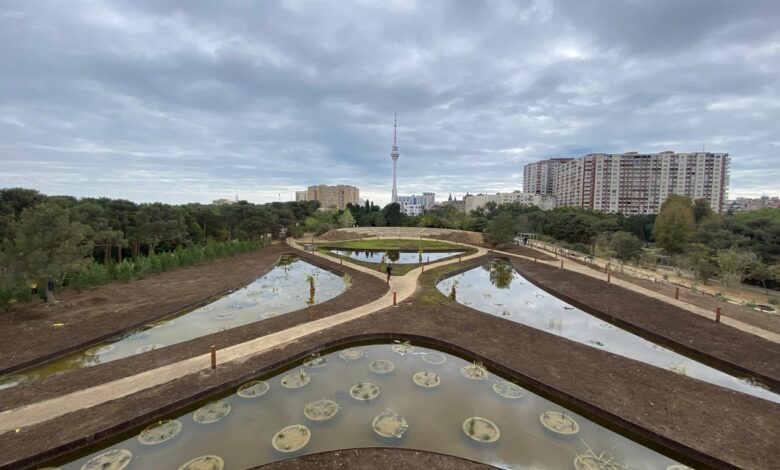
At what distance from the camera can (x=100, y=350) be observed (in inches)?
457

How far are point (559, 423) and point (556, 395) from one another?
108 centimetres

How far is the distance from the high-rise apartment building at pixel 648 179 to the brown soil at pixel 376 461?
97952 millimetres

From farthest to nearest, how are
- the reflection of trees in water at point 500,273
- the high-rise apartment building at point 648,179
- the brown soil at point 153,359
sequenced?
the high-rise apartment building at point 648,179
the reflection of trees in water at point 500,273
the brown soil at point 153,359

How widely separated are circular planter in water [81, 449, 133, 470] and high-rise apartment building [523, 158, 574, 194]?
13215 centimetres

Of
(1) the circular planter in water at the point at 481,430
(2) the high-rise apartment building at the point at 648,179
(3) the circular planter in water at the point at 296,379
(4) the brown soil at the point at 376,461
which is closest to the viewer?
(4) the brown soil at the point at 376,461

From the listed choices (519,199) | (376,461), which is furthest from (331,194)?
(376,461)

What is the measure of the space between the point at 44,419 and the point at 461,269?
74.8ft

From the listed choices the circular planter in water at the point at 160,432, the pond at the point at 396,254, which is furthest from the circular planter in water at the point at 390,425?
the pond at the point at 396,254

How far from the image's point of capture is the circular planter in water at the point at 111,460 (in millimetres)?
6340

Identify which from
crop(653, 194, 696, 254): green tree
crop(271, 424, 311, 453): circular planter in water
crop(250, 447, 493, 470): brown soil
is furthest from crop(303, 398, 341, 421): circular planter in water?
crop(653, 194, 696, 254): green tree

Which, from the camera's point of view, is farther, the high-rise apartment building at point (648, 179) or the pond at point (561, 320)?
the high-rise apartment building at point (648, 179)

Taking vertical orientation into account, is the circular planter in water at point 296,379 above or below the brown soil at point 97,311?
below

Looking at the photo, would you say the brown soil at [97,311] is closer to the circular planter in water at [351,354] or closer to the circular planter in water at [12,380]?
→ the circular planter in water at [12,380]

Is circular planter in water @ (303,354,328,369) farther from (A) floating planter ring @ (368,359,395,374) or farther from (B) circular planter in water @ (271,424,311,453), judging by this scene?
(B) circular planter in water @ (271,424,311,453)
